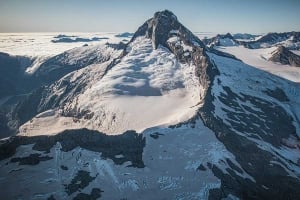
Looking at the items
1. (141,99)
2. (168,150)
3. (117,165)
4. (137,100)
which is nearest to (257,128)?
(168,150)

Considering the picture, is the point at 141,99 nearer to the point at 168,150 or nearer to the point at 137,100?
the point at 137,100

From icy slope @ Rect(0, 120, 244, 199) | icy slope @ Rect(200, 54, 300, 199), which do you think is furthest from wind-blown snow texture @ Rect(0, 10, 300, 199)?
icy slope @ Rect(200, 54, 300, 199)

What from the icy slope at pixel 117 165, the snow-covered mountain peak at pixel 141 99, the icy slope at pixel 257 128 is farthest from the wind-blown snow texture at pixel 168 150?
the snow-covered mountain peak at pixel 141 99

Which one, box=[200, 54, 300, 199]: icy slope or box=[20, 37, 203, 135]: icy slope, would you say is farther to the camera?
box=[20, 37, 203, 135]: icy slope

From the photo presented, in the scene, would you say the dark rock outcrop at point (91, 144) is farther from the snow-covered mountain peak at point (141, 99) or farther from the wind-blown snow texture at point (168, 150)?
the snow-covered mountain peak at point (141, 99)

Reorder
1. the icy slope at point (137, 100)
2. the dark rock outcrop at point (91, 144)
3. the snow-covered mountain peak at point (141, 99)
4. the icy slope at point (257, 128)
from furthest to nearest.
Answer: the snow-covered mountain peak at point (141, 99)
the icy slope at point (137, 100)
the dark rock outcrop at point (91, 144)
the icy slope at point (257, 128)

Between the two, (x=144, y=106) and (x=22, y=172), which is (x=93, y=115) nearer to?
(x=144, y=106)

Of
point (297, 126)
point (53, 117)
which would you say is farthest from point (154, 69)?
point (297, 126)

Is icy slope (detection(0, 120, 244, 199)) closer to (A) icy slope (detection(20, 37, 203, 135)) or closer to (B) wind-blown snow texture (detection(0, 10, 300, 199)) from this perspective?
(B) wind-blown snow texture (detection(0, 10, 300, 199))
